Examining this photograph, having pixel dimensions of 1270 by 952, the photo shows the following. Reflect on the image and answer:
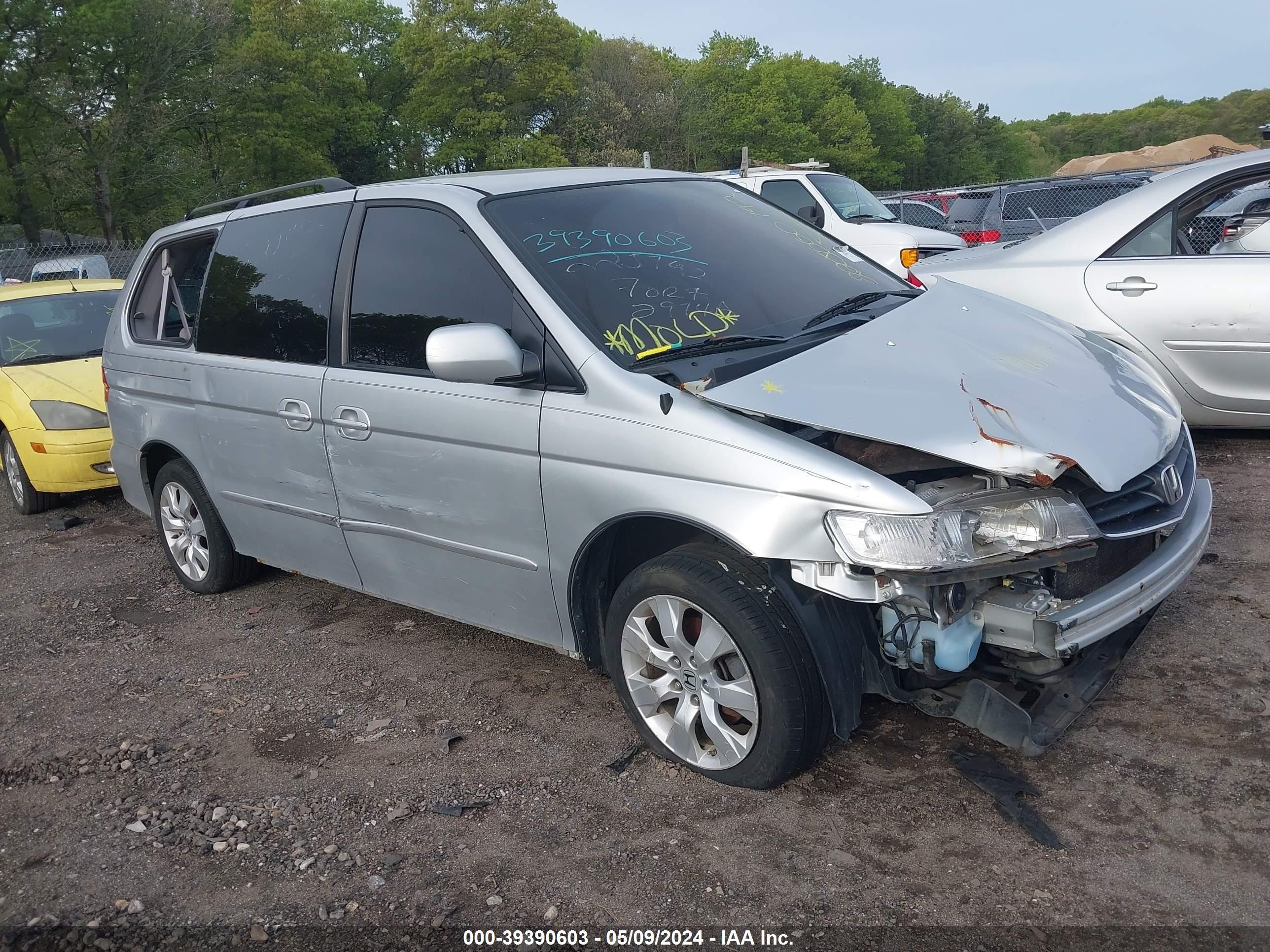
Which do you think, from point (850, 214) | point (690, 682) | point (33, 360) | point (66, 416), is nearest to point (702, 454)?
point (690, 682)

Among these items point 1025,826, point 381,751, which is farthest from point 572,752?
point 1025,826

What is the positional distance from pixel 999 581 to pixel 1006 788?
2.08 feet

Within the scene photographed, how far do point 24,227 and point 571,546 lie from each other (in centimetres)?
3883

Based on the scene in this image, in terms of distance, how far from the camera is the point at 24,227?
34.9 meters

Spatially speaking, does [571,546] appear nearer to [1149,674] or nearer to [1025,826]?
[1025,826]

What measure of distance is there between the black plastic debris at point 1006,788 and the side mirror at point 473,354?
1.81 m

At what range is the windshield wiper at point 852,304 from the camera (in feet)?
11.8

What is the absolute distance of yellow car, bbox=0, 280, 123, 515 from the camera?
23.1ft

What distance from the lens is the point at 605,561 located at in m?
3.26

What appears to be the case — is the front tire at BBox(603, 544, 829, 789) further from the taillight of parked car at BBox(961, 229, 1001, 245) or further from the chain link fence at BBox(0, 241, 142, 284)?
the chain link fence at BBox(0, 241, 142, 284)

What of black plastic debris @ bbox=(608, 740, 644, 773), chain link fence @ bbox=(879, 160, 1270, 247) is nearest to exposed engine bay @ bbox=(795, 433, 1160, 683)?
black plastic debris @ bbox=(608, 740, 644, 773)

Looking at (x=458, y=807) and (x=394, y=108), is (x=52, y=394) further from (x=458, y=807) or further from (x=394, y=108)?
(x=394, y=108)

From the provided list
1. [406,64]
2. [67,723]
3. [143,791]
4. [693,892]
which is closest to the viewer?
[693,892]

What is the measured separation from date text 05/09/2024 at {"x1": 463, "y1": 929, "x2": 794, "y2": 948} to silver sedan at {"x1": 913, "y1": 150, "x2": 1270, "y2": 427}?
11.6ft
